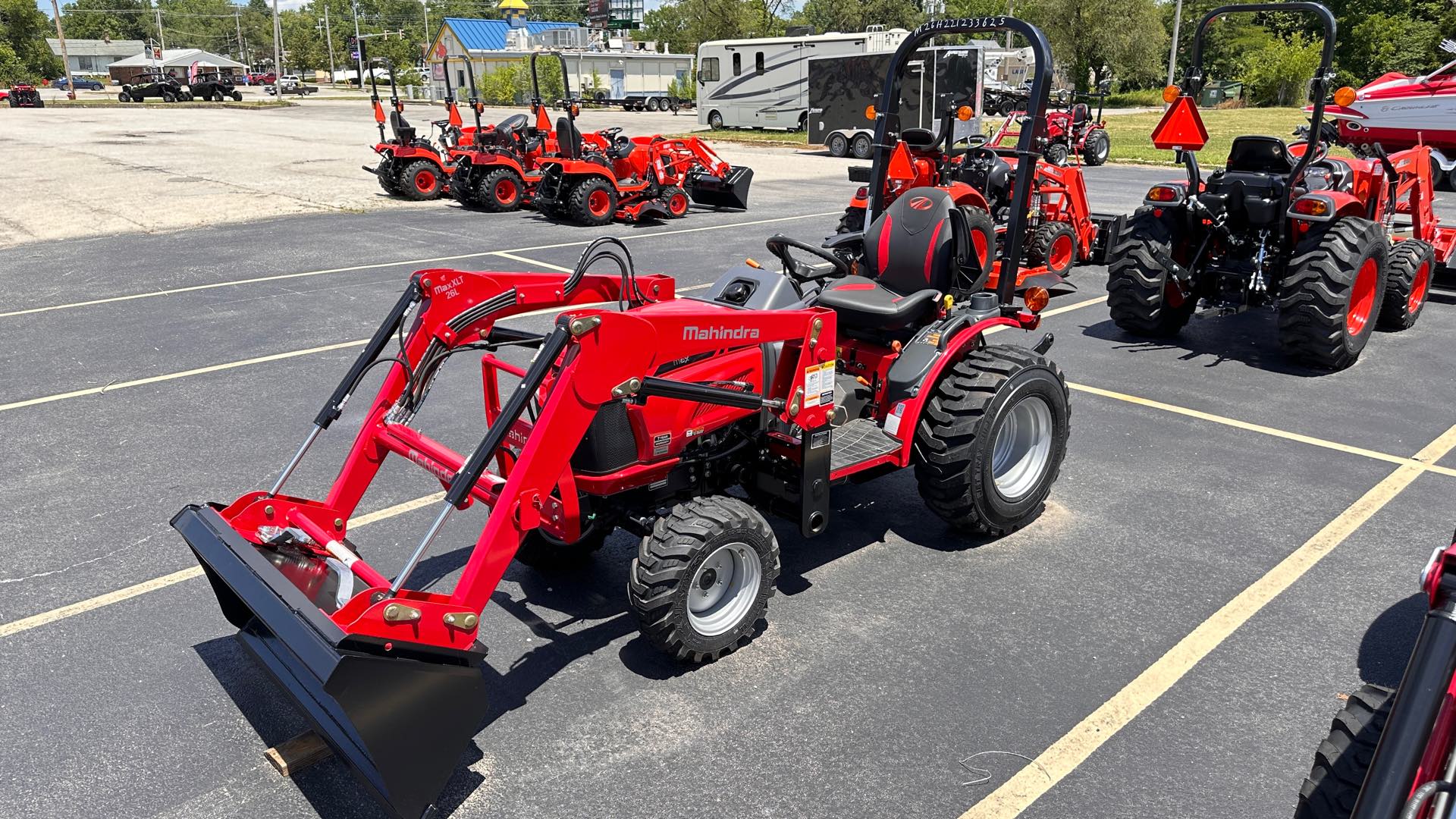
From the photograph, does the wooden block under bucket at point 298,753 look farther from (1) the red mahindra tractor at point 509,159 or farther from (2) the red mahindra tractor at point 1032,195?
(1) the red mahindra tractor at point 509,159

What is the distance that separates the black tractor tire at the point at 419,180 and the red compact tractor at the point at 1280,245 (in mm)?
13573

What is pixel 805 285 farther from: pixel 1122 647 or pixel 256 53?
pixel 256 53

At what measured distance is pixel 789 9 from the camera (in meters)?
86.4

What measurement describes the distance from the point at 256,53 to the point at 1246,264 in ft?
537

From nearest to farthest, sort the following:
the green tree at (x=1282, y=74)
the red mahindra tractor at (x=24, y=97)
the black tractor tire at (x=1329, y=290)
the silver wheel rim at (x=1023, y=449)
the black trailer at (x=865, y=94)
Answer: the silver wheel rim at (x=1023, y=449) → the black tractor tire at (x=1329, y=290) → the black trailer at (x=865, y=94) → the green tree at (x=1282, y=74) → the red mahindra tractor at (x=24, y=97)

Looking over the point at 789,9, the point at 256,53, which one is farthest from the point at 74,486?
the point at 256,53

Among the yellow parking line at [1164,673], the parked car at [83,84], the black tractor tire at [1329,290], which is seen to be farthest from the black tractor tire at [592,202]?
the parked car at [83,84]

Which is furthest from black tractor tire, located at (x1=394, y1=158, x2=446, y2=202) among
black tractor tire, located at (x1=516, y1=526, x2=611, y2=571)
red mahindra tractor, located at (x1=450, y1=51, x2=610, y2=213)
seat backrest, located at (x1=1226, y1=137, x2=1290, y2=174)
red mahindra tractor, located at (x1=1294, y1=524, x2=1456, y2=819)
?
red mahindra tractor, located at (x1=1294, y1=524, x2=1456, y2=819)

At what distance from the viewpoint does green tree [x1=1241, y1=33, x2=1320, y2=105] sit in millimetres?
42094

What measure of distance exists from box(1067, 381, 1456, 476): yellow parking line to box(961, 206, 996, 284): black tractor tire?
2.37 meters

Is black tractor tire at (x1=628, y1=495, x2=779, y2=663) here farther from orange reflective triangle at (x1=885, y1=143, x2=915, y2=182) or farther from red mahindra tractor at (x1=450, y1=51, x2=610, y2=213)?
red mahindra tractor at (x1=450, y1=51, x2=610, y2=213)

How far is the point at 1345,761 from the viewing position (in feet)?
8.07

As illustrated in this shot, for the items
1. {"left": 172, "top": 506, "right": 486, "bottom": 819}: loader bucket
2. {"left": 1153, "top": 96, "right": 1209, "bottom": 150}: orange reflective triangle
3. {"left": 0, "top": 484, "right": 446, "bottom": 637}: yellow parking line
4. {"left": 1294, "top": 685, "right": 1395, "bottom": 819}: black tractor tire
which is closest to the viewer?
{"left": 1294, "top": 685, "right": 1395, "bottom": 819}: black tractor tire

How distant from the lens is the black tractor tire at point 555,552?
14.4 feet
